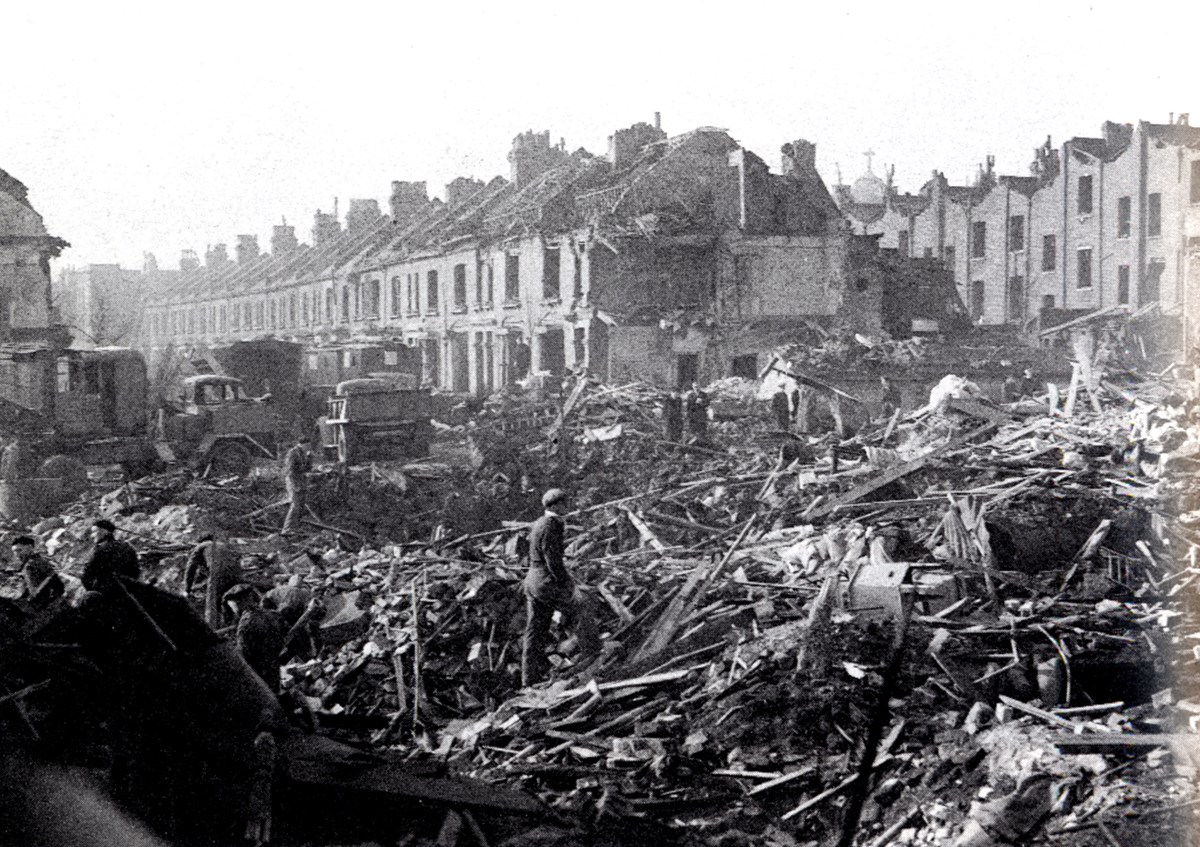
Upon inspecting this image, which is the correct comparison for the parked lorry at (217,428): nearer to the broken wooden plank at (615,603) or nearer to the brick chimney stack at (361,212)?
the broken wooden plank at (615,603)

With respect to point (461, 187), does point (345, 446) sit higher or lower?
lower

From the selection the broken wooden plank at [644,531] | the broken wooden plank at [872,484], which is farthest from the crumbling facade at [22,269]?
the broken wooden plank at [872,484]

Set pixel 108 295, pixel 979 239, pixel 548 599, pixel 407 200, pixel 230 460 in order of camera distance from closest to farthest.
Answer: pixel 548 599
pixel 230 460
pixel 407 200
pixel 979 239
pixel 108 295

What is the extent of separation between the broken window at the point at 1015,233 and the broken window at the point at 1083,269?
3.58m

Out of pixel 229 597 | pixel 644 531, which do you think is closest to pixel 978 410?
pixel 644 531

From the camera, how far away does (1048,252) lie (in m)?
47.6

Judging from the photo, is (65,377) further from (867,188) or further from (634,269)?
(867,188)

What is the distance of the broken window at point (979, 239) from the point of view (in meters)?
51.0

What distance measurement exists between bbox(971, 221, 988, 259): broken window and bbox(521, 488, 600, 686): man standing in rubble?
45.8 m

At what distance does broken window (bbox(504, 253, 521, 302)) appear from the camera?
122 ft

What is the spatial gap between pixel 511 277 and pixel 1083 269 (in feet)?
83.0

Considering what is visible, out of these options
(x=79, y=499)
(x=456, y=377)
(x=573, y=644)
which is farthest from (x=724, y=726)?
(x=456, y=377)

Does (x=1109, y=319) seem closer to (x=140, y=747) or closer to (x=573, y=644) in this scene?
(x=573, y=644)

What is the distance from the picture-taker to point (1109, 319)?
38312mm
